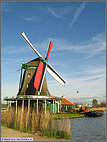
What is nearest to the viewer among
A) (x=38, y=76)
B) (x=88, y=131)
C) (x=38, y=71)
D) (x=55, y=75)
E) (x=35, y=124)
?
(x=35, y=124)

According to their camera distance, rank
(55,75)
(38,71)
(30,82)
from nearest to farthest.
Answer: (38,71) → (30,82) → (55,75)

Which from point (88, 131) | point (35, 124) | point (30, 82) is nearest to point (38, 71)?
point (30, 82)

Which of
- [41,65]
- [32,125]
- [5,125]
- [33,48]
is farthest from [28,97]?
[32,125]

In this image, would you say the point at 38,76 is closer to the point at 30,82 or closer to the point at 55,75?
the point at 30,82

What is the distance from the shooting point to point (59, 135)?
901cm

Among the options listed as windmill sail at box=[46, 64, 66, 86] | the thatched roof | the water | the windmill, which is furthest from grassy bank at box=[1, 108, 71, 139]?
windmill sail at box=[46, 64, 66, 86]

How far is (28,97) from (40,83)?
8.19 feet

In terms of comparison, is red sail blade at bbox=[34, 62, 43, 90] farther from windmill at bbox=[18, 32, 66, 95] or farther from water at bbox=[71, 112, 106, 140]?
water at bbox=[71, 112, 106, 140]

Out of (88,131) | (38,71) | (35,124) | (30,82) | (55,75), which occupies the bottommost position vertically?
(88,131)

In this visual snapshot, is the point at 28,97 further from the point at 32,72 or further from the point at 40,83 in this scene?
the point at 32,72

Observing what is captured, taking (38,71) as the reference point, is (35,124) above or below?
below

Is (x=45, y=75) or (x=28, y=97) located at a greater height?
(x=45, y=75)

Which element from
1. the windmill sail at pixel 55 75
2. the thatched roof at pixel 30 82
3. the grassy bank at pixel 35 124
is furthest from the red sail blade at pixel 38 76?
the grassy bank at pixel 35 124

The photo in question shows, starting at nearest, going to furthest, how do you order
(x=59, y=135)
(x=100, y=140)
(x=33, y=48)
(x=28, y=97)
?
(x=59, y=135) < (x=100, y=140) < (x=28, y=97) < (x=33, y=48)
